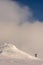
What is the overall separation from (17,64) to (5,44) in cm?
5481

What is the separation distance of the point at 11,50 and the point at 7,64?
151ft

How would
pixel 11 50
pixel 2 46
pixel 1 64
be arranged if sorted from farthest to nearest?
pixel 2 46, pixel 11 50, pixel 1 64

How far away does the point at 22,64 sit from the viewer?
41.1 meters

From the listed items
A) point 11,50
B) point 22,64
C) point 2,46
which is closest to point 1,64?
point 22,64

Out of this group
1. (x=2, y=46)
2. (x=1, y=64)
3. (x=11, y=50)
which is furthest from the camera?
(x=2, y=46)

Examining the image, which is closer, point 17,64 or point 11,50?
point 17,64

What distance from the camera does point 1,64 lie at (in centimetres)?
4006

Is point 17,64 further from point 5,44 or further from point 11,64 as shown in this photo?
point 5,44

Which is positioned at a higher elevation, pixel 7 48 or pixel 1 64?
pixel 7 48

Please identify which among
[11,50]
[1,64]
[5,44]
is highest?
[5,44]

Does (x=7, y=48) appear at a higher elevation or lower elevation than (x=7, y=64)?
higher

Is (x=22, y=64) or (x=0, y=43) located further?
(x=0, y=43)

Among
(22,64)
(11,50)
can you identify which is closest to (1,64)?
(22,64)

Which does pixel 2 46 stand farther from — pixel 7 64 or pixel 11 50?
pixel 7 64
